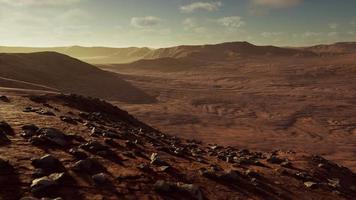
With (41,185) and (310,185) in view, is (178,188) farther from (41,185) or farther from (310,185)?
(310,185)

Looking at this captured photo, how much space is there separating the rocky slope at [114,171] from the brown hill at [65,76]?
40.1 metres

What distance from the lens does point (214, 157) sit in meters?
13.7

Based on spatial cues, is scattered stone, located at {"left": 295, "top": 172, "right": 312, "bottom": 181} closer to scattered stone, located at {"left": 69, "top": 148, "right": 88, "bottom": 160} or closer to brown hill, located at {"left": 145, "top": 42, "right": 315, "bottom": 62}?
scattered stone, located at {"left": 69, "top": 148, "right": 88, "bottom": 160}

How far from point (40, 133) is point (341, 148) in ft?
95.5

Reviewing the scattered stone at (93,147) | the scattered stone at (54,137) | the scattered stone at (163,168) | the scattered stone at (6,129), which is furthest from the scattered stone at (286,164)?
the scattered stone at (6,129)

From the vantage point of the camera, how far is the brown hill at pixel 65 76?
53847 millimetres

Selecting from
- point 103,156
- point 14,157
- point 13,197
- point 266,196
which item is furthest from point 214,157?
point 13,197

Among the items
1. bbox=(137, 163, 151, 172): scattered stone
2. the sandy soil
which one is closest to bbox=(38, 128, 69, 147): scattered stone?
bbox=(137, 163, 151, 172): scattered stone

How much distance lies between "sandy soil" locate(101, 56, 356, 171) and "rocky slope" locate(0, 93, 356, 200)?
17.4m

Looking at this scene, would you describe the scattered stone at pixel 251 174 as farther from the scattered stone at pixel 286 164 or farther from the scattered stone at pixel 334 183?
the scattered stone at pixel 286 164

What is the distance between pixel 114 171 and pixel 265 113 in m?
42.6

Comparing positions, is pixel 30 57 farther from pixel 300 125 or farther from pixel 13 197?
pixel 13 197

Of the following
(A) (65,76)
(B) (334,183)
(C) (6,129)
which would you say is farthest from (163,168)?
(A) (65,76)

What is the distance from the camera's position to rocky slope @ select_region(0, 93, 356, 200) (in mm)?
7059
